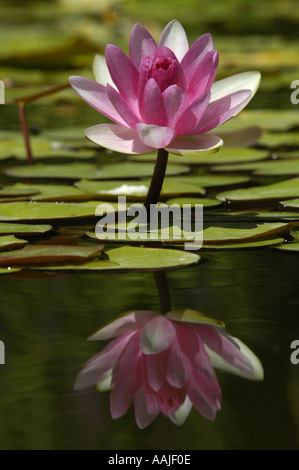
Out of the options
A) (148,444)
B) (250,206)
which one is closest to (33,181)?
(250,206)

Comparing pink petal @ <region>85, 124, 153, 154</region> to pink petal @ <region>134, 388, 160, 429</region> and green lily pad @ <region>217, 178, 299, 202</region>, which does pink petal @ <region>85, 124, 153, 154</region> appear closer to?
green lily pad @ <region>217, 178, 299, 202</region>

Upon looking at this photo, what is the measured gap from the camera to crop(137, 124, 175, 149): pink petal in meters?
1.15

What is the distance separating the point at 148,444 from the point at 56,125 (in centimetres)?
203

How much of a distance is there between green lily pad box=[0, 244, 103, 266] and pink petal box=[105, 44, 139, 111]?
0.27 meters

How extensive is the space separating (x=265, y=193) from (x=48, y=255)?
1.94 ft

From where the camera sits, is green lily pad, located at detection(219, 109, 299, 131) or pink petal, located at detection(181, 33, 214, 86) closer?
pink petal, located at detection(181, 33, 214, 86)

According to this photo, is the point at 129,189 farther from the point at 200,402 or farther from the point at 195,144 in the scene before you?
the point at 200,402

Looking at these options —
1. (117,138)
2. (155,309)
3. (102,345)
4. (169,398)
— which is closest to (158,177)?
(117,138)

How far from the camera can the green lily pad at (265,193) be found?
1468mm

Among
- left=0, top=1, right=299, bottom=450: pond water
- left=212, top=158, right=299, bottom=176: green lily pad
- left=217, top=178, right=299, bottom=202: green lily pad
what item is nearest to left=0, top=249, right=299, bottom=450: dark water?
left=0, top=1, right=299, bottom=450: pond water

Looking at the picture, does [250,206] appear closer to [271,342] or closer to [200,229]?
[200,229]

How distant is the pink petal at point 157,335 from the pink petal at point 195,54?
1.61 ft

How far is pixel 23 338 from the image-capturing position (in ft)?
2.71

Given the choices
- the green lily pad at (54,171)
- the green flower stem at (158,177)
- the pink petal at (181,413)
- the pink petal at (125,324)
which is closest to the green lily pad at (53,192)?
the green lily pad at (54,171)
